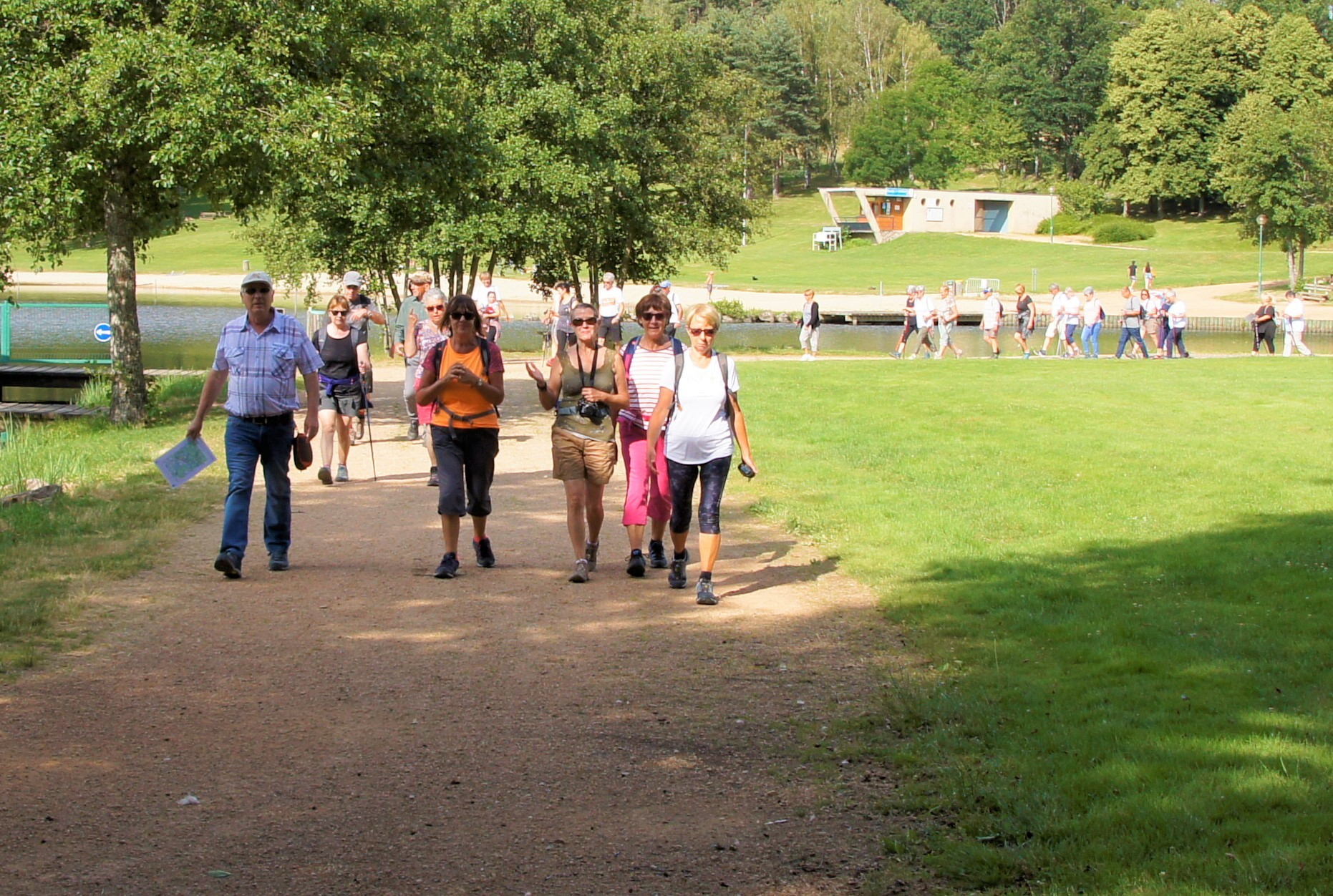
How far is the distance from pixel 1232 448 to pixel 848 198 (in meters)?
86.7

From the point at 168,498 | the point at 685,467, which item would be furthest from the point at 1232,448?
the point at 168,498

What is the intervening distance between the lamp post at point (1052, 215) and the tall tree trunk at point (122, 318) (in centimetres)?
7134

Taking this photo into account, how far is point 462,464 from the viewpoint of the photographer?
29.9 feet

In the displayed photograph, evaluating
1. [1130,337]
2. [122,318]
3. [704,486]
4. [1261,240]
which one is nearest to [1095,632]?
[704,486]

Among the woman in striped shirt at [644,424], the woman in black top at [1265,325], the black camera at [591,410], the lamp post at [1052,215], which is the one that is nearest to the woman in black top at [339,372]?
the woman in striped shirt at [644,424]

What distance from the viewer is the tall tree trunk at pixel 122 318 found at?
1703 centimetres

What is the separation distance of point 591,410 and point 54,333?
3524cm

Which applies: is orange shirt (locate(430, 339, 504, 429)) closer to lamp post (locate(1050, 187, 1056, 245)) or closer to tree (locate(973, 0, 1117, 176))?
lamp post (locate(1050, 187, 1056, 245))

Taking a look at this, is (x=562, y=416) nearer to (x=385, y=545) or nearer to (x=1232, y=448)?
(x=385, y=545)

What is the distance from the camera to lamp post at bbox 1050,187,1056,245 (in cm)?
8511

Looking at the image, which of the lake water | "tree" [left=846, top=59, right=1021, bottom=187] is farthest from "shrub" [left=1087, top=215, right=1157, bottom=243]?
the lake water

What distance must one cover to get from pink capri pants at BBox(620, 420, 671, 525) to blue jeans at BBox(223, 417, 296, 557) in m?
Answer: 2.14

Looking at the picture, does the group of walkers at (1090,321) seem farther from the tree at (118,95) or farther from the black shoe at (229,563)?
the black shoe at (229,563)

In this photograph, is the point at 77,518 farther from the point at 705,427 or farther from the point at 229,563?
the point at 705,427
